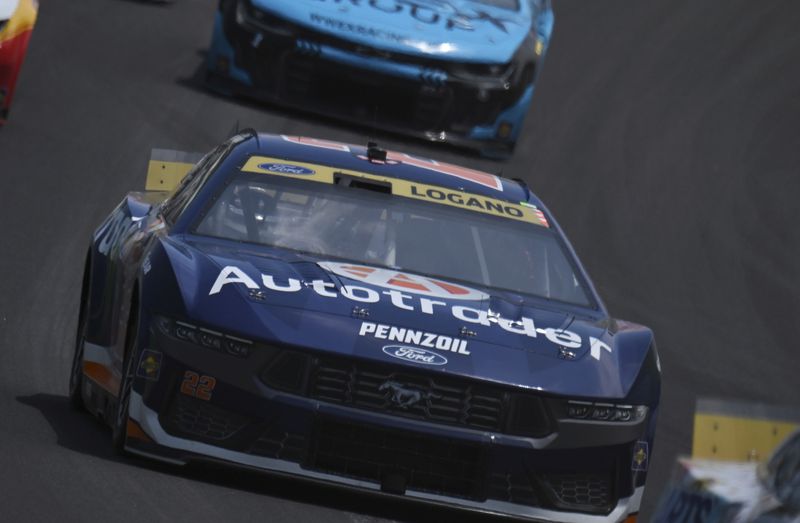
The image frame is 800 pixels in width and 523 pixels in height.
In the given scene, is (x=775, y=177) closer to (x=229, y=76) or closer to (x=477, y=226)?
(x=229, y=76)

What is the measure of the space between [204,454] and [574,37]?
13.2m

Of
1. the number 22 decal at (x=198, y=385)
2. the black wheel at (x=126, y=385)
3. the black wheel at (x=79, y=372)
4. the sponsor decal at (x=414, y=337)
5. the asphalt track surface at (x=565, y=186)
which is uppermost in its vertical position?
the sponsor decal at (x=414, y=337)

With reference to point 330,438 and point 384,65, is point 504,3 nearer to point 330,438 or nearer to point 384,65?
point 384,65

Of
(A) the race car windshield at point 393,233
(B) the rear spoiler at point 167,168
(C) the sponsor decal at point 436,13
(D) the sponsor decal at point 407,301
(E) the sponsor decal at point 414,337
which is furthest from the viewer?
(C) the sponsor decal at point 436,13

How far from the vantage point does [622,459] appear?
673 cm

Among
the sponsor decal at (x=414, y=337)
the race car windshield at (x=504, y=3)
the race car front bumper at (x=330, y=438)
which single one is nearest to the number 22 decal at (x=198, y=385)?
the race car front bumper at (x=330, y=438)

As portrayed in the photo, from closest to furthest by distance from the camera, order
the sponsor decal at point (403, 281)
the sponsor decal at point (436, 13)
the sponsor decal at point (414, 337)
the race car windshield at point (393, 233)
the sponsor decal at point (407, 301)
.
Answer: the sponsor decal at point (414, 337) → the sponsor decal at point (407, 301) → the sponsor decal at point (403, 281) → the race car windshield at point (393, 233) → the sponsor decal at point (436, 13)

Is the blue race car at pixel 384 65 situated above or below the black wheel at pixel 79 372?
below

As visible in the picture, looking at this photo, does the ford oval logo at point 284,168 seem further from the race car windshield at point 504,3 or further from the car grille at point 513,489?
the race car windshield at point 504,3

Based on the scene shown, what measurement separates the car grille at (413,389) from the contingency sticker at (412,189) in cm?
157

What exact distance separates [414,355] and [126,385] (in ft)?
3.46

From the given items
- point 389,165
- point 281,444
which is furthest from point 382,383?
point 389,165

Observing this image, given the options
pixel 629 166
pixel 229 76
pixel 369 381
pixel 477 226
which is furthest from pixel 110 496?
pixel 629 166

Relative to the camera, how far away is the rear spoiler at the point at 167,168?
31.6ft
